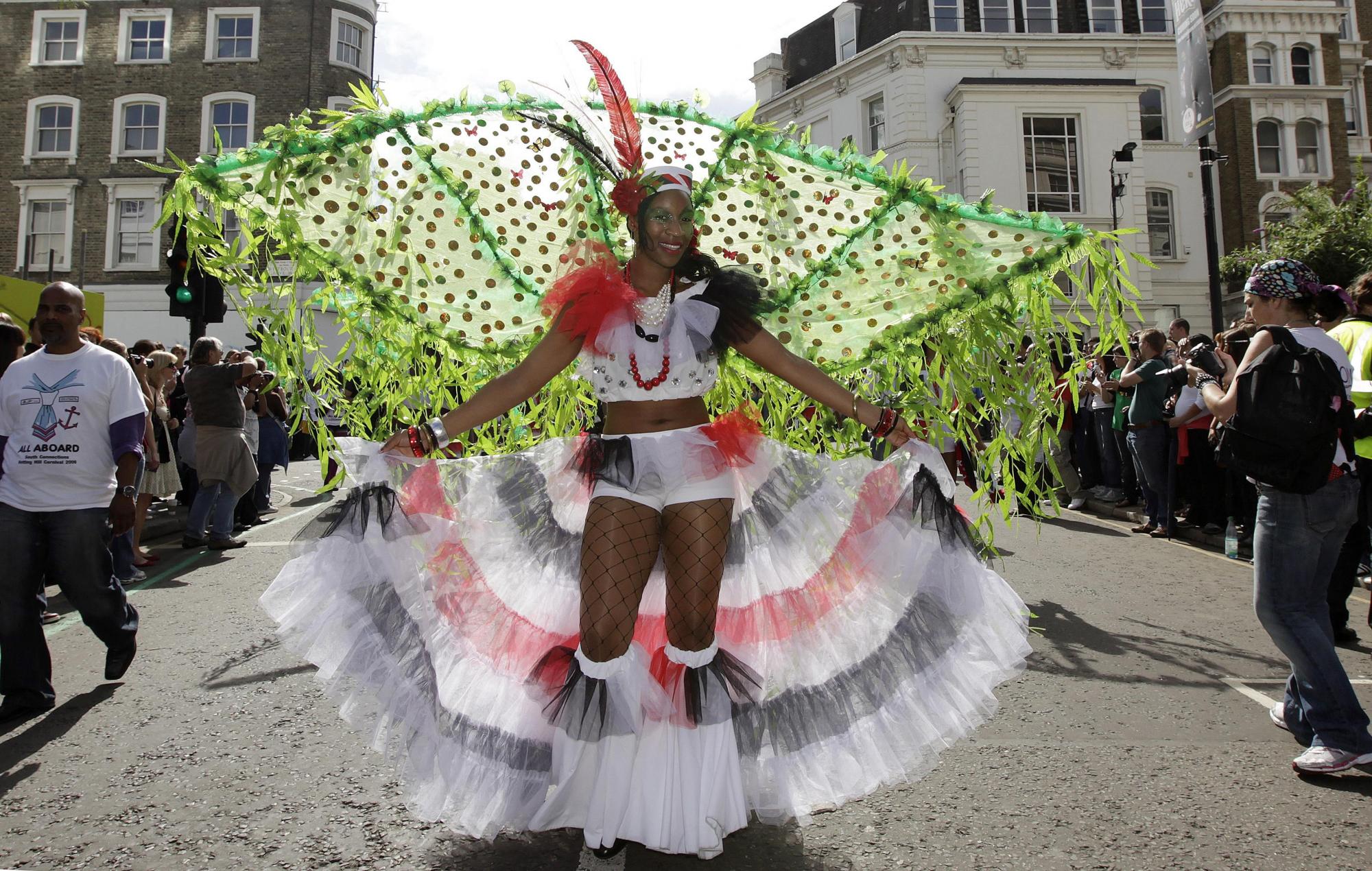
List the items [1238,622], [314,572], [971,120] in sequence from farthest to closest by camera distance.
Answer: [971,120], [1238,622], [314,572]

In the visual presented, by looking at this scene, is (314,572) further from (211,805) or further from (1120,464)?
(1120,464)

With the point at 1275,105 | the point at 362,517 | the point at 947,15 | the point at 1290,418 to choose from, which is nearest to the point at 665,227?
the point at 362,517

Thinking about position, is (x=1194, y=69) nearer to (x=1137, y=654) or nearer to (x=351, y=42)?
(x=1137, y=654)

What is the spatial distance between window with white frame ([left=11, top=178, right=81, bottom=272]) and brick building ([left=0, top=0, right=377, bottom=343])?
0.04 metres

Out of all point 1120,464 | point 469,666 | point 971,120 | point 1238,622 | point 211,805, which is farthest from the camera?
point 971,120

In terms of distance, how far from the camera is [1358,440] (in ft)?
17.1

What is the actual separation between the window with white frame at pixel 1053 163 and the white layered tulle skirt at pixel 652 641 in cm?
2932

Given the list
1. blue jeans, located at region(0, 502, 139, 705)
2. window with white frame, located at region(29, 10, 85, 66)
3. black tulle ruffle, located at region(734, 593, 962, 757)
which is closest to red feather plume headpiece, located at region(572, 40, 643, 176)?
black tulle ruffle, located at region(734, 593, 962, 757)

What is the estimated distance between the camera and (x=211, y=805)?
3.46 metres

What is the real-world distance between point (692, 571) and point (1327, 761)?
2512mm

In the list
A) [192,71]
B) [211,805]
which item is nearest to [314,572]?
[211,805]

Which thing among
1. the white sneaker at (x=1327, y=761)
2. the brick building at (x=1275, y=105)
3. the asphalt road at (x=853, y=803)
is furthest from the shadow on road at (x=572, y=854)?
the brick building at (x=1275, y=105)

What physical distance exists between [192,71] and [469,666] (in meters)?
34.2

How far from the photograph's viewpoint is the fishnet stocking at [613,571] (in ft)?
9.84
